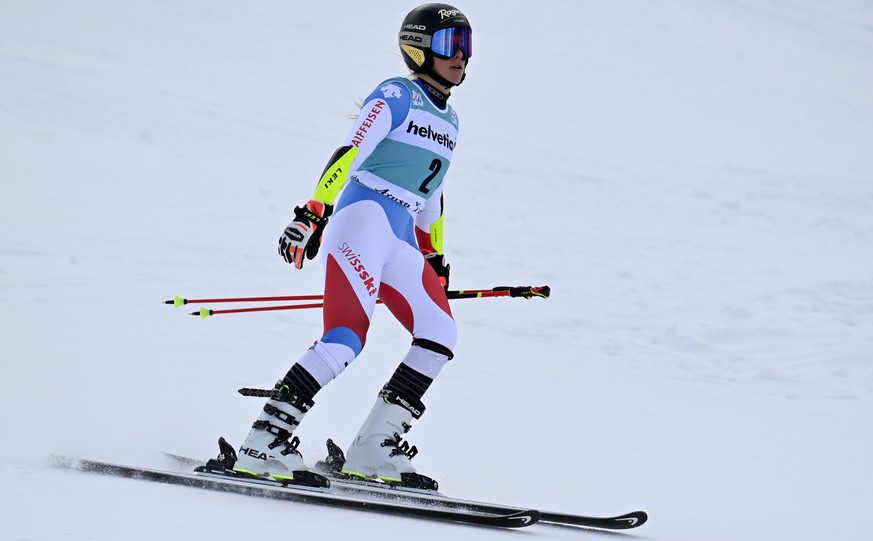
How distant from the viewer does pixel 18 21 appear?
25906 millimetres

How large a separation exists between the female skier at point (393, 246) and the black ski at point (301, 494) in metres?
0.24

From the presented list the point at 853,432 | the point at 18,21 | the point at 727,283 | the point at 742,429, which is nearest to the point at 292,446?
the point at 742,429

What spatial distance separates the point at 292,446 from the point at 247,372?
3.12m

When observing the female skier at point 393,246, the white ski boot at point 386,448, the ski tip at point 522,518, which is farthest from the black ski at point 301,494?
the white ski boot at point 386,448

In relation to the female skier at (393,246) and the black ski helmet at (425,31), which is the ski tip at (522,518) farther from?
the black ski helmet at (425,31)

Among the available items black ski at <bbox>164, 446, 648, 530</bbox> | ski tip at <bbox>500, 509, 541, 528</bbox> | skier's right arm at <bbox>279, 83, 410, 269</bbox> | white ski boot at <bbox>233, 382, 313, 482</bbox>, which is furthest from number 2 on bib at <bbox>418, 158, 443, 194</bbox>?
ski tip at <bbox>500, 509, 541, 528</bbox>

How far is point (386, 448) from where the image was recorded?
484 cm

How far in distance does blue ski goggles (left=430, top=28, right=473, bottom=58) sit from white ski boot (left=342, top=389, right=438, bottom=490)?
1603mm

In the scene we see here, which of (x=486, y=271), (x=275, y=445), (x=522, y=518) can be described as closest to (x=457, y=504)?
(x=522, y=518)

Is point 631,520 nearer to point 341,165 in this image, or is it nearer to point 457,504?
point 457,504

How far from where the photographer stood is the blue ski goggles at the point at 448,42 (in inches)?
193

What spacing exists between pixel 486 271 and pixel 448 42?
27.3ft

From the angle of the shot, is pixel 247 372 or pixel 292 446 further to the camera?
pixel 247 372

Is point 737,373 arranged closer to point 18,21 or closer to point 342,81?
point 342,81
